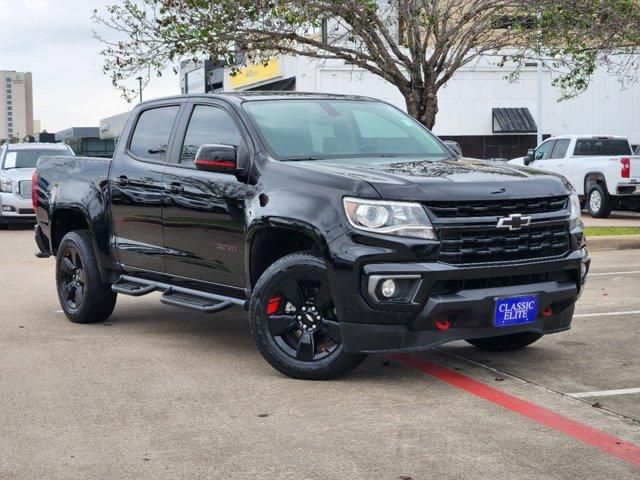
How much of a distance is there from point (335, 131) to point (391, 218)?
166 cm

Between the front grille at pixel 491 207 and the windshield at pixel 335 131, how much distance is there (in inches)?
48.2

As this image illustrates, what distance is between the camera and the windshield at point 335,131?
25.0 feet

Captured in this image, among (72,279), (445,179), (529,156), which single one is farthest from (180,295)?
(529,156)

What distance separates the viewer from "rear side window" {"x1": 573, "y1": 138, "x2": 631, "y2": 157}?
2461 cm

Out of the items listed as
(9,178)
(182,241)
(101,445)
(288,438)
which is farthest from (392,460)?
(9,178)

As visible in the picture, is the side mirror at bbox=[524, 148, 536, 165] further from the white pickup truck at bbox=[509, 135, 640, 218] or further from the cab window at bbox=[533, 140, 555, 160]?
the cab window at bbox=[533, 140, 555, 160]

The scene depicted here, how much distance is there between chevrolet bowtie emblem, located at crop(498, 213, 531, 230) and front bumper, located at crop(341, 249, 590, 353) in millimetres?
234

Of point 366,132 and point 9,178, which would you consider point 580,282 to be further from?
point 9,178

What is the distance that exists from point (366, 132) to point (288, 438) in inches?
123

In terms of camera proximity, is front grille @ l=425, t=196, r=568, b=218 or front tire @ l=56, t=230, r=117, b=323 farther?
front tire @ l=56, t=230, r=117, b=323

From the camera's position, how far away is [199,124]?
8273 millimetres

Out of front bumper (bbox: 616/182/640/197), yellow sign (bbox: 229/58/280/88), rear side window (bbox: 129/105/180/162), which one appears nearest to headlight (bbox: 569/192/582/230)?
rear side window (bbox: 129/105/180/162)

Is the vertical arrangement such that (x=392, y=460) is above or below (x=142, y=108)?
below

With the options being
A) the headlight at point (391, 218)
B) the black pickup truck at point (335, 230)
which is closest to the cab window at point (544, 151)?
the black pickup truck at point (335, 230)
